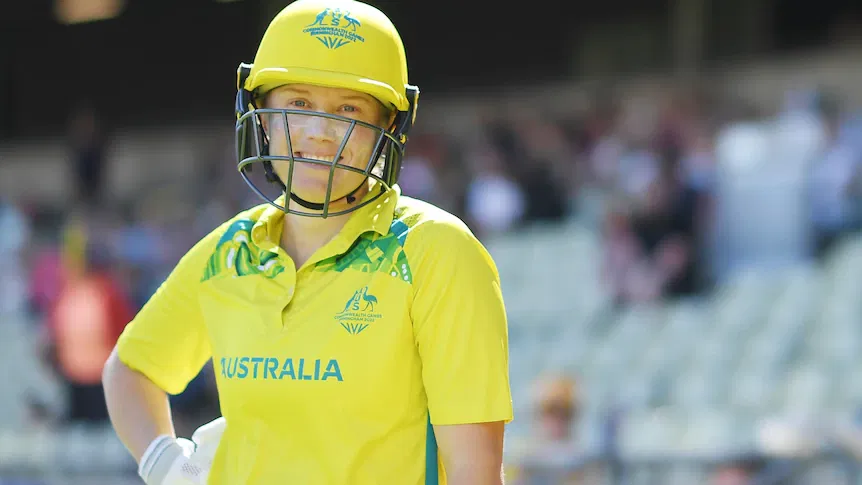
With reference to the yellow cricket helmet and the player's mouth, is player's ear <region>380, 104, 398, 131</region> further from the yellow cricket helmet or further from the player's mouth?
the player's mouth

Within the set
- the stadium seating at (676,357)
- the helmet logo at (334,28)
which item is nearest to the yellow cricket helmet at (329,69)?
the helmet logo at (334,28)

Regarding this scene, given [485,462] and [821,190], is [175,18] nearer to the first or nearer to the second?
[821,190]

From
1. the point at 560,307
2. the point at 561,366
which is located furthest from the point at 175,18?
the point at 561,366

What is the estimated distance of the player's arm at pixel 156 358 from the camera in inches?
100

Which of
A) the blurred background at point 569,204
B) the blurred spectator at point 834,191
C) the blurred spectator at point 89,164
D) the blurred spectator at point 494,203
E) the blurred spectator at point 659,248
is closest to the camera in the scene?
the blurred background at point 569,204

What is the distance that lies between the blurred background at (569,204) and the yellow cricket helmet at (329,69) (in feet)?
12.3

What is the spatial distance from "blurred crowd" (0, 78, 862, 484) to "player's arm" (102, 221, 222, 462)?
11.6 ft

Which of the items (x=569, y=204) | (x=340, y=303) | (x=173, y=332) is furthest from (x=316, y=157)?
(x=569, y=204)

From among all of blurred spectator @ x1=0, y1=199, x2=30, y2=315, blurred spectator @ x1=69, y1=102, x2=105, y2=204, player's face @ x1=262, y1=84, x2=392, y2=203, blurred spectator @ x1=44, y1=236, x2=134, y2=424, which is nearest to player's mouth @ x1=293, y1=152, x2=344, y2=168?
player's face @ x1=262, y1=84, x2=392, y2=203

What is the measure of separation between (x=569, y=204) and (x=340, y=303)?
8732mm

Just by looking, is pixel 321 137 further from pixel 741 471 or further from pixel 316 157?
pixel 741 471

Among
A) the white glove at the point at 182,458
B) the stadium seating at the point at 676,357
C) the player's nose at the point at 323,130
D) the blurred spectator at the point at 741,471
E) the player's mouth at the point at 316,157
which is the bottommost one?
the stadium seating at the point at 676,357

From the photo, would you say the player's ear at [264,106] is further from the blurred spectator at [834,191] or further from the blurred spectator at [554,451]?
the blurred spectator at [834,191]

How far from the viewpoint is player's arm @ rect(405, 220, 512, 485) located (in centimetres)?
216
